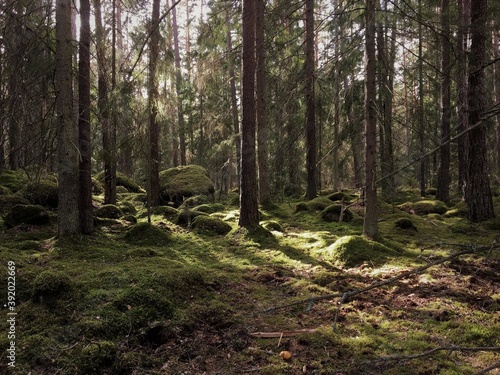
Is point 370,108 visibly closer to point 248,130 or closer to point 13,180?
point 248,130

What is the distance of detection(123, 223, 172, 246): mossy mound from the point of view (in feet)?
27.1

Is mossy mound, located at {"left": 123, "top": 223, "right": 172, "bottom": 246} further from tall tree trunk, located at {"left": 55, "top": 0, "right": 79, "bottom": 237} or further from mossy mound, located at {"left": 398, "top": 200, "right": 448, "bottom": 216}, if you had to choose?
mossy mound, located at {"left": 398, "top": 200, "right": 448, "bottom": 216}

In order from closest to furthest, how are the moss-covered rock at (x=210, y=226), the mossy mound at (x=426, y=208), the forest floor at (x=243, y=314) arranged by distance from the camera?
1. the forest floor at (x=243, y=314)
2. the moss-covered rock at (x=210, y=226)
3. the mossy mound at (x=426, y=208)

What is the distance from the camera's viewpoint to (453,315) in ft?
14.4

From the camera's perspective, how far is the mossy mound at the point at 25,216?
871 centimetres

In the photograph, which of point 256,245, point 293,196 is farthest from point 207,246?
point 293,196

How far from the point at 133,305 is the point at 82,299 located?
25.4 inches

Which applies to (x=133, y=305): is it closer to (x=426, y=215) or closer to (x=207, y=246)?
(x=207, y=246)

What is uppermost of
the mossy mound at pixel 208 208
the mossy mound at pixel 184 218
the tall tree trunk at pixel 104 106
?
the tall tree trunk at pixel 104 106

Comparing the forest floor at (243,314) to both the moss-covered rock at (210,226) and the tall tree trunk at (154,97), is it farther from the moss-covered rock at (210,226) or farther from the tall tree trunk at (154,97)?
the tall tree trunk at (154,97)

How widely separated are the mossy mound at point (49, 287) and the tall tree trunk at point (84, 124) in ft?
13.8

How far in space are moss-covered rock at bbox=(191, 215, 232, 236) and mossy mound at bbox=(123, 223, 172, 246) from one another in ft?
3.95

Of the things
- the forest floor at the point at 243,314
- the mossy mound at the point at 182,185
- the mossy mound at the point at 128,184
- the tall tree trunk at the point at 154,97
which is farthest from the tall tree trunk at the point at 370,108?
the mossy mound at the point at 128,184

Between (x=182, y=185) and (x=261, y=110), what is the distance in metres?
4.97
